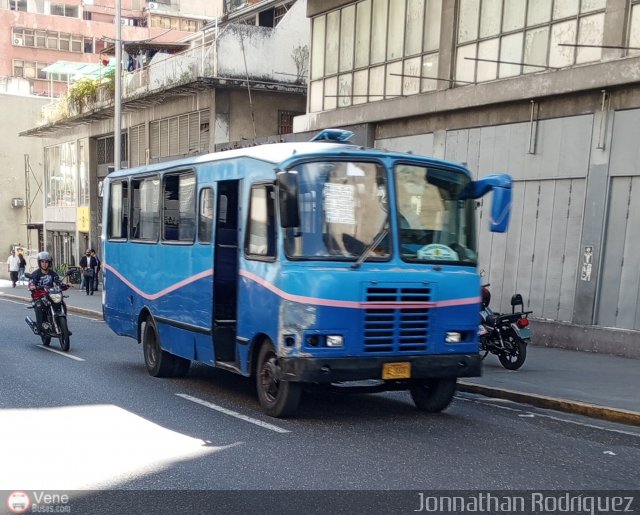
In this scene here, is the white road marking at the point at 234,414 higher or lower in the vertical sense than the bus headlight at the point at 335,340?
lower

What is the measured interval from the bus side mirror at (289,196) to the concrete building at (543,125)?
29.2 feet

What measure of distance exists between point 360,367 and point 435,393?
1.50 metres

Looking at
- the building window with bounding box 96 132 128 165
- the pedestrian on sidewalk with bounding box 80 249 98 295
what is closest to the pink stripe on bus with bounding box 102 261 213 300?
the pedestrian on sidewalk with bounding box 80 249 98 295

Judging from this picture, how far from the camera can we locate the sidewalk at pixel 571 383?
960cm

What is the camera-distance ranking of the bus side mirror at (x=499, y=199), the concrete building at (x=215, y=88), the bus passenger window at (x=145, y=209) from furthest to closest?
the concrete building at (x=215, y=88) → the bus passenger window at (x=145, y=209) → the bus side mirror at (x=499, y=199)

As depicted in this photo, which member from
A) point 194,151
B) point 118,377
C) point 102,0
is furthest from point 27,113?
point 118,377

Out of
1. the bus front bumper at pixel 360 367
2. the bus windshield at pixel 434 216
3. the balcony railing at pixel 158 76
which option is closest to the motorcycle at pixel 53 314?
the bus front bumper at pixel 360 367

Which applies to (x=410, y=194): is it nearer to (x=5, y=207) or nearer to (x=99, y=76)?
(x=99, y=76)

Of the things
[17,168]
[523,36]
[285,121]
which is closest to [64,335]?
[523,36]

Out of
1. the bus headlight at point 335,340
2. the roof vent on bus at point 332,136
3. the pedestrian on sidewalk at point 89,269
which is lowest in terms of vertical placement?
the pedestrian on sidewalk at point 89,269

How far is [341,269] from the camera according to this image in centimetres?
796

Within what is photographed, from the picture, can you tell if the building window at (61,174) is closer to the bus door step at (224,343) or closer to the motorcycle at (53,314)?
the motorcycle at (53,314)

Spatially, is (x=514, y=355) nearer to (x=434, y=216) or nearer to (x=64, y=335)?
(x=434, y=216)

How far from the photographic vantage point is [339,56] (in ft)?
74.9
